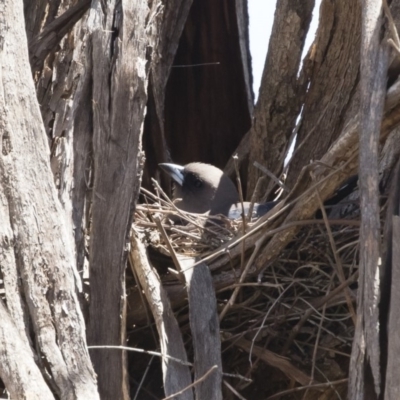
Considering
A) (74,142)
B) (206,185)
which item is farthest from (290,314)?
(206,185)

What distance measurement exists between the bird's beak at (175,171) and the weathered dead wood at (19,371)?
9.82 feet

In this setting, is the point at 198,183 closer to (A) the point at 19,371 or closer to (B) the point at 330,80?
(B) the point at 330,80

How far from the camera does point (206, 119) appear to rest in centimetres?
727

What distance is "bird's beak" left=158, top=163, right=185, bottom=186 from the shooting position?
21.7 ft

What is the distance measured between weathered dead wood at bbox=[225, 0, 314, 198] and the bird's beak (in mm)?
490

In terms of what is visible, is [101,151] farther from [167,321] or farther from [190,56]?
[190,56]

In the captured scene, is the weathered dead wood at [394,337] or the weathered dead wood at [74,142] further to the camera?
the weathered dead wood at [74,142]

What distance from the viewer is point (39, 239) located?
391 centimetres

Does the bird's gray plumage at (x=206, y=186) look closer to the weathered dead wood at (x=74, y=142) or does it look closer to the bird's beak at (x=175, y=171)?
the bird's beak at (x=175, y=171)

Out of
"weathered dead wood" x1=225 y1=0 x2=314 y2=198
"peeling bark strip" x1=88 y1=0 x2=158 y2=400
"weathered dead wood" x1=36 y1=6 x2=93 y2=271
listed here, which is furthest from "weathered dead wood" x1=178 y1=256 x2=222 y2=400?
"weathered dead wood" x1=225 y1=0 x2=314 y2=198

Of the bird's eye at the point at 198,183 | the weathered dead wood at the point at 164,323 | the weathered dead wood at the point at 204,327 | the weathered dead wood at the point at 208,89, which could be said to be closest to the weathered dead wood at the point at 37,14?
the weathered dead wood at the point at 164,323

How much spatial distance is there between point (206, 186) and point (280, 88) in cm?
84

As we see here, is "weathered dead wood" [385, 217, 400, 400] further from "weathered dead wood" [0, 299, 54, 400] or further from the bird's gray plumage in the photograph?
the bird's gray plumage

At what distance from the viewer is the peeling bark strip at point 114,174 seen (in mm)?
4273
